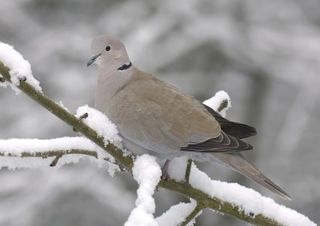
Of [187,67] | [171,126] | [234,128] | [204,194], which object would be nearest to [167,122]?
[171,126]

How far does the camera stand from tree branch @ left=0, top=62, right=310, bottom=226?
1.26 metres

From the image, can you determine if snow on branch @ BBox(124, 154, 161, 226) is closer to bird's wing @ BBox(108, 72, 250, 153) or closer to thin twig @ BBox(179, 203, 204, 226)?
thin twig @ BBox(179, 203, 204, 226)

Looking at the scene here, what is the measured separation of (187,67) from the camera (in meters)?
6.56

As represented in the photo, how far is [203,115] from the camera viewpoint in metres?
2.00

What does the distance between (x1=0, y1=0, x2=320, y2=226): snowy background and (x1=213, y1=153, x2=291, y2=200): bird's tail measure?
11.7 ft

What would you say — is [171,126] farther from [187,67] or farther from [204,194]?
[187,67]

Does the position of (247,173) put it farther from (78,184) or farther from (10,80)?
(78,184)

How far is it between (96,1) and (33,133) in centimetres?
162

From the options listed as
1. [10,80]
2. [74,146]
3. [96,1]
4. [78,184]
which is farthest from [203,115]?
[96,1]

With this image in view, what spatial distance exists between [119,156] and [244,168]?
57 centimetres

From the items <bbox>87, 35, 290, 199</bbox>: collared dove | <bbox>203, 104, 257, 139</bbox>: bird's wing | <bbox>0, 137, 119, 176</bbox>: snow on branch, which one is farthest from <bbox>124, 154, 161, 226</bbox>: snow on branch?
<bbox>203, 104, 257, 139</bbox>: bird's wing

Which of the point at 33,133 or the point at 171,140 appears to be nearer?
the point at 171,140

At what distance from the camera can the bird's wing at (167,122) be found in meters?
1.92

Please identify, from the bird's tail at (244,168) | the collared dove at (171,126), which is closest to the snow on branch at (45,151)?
the collared dove at (171,126)
